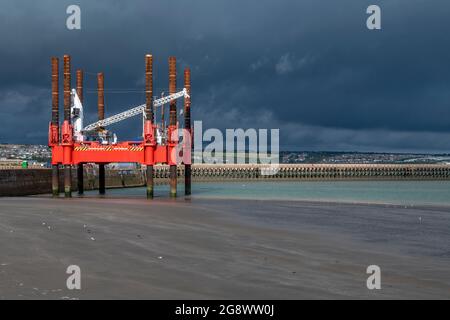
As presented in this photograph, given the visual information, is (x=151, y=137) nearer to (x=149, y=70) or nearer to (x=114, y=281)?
(x=149, y=70)

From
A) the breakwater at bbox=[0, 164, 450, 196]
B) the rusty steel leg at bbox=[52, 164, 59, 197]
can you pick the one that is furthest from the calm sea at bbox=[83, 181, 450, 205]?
the breakwater at bbox=[0, 164, 450, 196]

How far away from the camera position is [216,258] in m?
14.1

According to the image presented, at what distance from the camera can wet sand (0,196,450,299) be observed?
1030 centimetres

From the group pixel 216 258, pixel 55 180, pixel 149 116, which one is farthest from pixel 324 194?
pixel 216 258

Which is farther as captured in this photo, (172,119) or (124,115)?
(124,115)

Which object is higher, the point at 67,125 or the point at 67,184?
the point at 67,125

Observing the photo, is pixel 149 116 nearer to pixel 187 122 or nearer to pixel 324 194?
pixel 187 122

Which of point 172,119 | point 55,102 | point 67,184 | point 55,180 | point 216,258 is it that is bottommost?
point 216,258

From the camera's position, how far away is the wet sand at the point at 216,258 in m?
10.3

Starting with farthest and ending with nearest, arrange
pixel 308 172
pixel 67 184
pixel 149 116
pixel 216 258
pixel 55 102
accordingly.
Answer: pixel 308 172 < pixel 67 184 < pixel 55 102 < pixel 149 116 < pixel 216 258

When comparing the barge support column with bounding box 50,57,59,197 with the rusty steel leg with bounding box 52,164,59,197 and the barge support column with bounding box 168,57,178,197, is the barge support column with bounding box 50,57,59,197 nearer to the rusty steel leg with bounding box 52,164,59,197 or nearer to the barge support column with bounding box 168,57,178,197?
the rusty steel leg with bounding box 52,164,59,197

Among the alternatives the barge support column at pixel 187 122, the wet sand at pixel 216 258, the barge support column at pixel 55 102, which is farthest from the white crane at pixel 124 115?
the wet sand at pixel 216 258

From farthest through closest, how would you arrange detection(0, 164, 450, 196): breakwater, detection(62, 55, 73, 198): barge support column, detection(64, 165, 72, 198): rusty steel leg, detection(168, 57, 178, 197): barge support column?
detection(0, 164, 450, 196): breakwater
detection(64, 165, 72, 198): rusty steel leg
detection(62, 55, 73, 198): barge support column
detection(168, 57, 178, 197): barge support column
